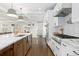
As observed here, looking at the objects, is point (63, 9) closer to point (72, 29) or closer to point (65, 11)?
point (65, 11)

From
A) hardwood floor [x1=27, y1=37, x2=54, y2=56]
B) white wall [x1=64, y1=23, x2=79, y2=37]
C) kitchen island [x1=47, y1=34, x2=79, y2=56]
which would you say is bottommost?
hardwood floor [x1=27, y1=37, x2=54, y2=56]

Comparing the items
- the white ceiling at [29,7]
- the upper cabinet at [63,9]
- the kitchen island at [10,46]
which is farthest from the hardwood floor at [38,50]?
the upper cabinet at [63,9]

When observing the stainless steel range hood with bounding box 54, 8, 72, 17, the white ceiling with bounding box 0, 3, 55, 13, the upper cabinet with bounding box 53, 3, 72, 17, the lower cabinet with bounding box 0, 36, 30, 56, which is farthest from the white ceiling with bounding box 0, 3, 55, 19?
the lower cabinet with bounding box 0, 36, 30, 56

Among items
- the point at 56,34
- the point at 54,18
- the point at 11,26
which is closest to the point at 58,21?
the point at 54,18

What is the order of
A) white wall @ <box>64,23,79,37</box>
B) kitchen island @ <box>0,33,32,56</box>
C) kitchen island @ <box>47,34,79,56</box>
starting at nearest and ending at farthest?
1. kitchen island @ <box>0,33,32,56</box>
2. kitchen island @ <box>47,34,79,56</box>
3. white wall @ <box>64,23,79,37</box>

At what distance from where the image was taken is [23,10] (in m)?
2.70

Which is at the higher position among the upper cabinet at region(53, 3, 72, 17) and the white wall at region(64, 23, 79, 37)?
the upper cabinet at region(53, 3, 72, 17)

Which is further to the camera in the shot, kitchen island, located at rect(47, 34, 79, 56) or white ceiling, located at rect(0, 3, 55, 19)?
white ceiling, located at rect(0, 3, 55, 19)

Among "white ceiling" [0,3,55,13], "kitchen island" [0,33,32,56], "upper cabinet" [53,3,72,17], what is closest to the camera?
"kitchen island" [0,33,32,56]

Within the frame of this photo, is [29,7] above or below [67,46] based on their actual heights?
above

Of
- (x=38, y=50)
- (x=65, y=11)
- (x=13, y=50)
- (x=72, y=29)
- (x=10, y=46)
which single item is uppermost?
(x=65, y=11)

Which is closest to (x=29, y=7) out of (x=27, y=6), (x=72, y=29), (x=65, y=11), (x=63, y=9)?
(x=27, y=6)

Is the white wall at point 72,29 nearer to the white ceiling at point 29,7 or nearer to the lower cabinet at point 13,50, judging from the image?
the white ceiling at point 29,7

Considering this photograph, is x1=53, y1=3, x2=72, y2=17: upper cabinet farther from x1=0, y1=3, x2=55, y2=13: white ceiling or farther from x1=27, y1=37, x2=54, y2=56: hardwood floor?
x1=27, y1=37, x2=54, y2=56: hardwood floor
